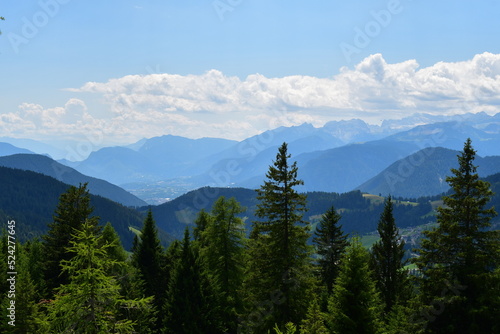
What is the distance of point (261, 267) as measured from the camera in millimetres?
25281

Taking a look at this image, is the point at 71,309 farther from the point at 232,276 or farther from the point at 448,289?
the point at 232,276

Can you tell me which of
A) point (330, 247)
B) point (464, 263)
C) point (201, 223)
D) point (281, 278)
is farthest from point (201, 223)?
point (464, 263)

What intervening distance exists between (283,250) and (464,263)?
1016 cm

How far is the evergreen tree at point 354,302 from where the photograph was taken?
1955cm

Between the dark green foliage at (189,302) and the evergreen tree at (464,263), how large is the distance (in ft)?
60.5

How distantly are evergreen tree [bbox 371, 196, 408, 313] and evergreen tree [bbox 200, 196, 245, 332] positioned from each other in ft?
43.2

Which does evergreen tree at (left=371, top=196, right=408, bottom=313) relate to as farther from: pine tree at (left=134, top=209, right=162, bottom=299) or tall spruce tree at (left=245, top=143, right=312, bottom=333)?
pine tree at (left=134, top=209, right=162, bottom=299)

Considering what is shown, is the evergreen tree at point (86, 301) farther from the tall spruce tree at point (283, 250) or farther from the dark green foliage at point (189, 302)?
the dark green foliage at point (189, 302)

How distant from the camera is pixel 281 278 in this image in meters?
24.8

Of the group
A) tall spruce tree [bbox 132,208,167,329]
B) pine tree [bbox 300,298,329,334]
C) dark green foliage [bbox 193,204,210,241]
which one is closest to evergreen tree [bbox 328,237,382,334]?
pine tree [bbox 300,298,329,334]

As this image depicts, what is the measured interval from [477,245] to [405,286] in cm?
1997

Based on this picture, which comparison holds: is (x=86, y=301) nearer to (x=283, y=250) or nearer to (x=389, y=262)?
(x=283, y=250)

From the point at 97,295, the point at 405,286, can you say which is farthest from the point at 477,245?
the point at 405,286

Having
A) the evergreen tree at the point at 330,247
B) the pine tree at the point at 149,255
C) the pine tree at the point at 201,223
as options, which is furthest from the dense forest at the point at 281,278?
the pine tree at the point at 201,223
